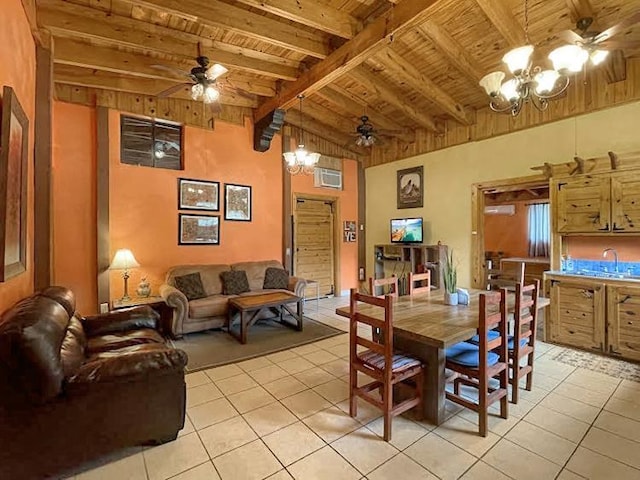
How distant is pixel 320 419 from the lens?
231 centimetres

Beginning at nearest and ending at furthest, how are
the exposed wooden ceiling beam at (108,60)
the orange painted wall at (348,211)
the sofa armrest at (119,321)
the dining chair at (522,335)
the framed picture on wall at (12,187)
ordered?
the framed picture on wall at (12,187) < the dining chair at (522,335) < the sofa armrest at (119,321) < the exposed wooden ceiling beam at (108,60) < the orange painted wall at (348,211)

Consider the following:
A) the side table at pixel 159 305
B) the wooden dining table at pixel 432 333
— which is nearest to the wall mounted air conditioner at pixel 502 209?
the wooden dining table at pixel 432 333

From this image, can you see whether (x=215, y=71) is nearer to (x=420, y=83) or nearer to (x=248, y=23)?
(x=248, y=23)

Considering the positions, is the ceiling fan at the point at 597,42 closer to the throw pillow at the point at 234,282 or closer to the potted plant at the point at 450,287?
the potted plant at the point at 450,287

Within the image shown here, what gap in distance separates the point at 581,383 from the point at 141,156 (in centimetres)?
577

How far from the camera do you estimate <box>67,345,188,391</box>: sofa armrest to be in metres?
1.80

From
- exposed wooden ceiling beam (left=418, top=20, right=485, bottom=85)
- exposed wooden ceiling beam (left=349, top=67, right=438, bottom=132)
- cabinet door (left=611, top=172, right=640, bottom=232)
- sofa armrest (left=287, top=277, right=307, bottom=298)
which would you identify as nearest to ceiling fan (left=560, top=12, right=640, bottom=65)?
exposed wooden ceiling beam (left=418, top=20, right=485, bottom=85)

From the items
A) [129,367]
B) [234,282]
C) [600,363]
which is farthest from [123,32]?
[600,363]

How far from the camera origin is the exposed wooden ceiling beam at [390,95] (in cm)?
437

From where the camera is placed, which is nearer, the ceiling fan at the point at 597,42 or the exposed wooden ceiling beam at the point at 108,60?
the ceiling fan at the point at 597,42

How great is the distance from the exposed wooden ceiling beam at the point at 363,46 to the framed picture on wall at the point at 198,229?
2190 mm

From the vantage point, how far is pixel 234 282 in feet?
15.4

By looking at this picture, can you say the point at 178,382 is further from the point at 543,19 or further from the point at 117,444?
the point at 543,19

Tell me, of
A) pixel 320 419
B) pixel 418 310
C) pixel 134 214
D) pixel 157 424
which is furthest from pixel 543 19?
pixel 134 214
